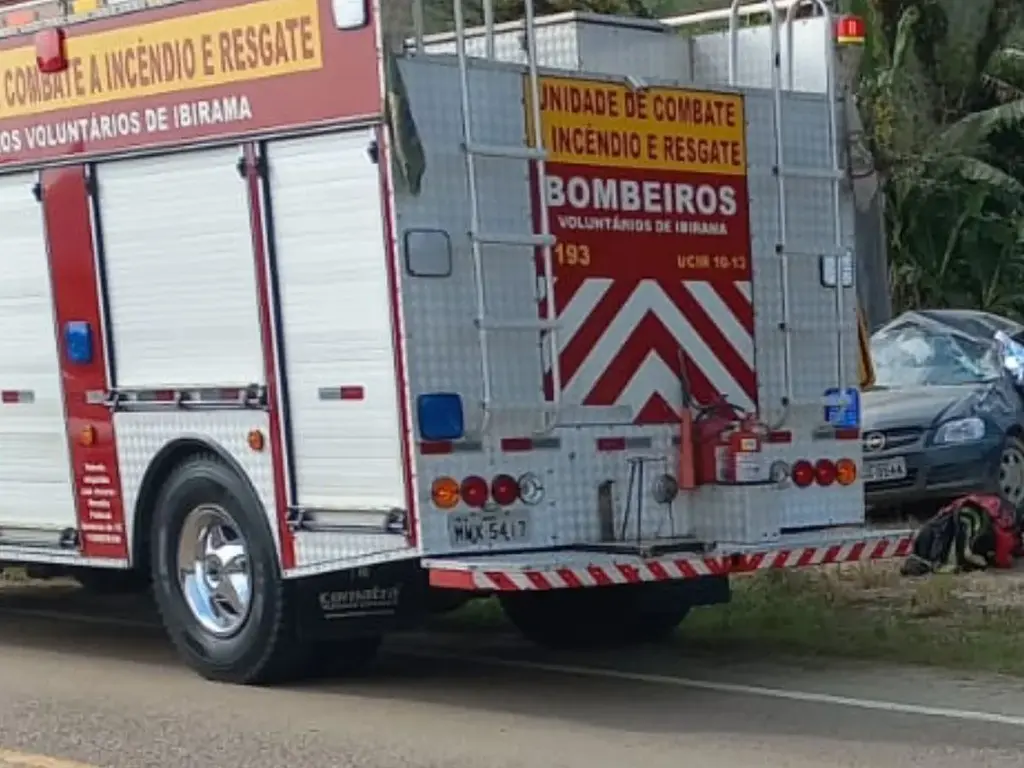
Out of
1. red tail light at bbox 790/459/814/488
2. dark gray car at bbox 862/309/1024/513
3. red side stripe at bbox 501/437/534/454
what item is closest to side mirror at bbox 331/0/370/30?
red side stripe at bbox 501/437/534/454

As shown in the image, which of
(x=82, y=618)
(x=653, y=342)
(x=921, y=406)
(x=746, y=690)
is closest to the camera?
(x=746, y=690)

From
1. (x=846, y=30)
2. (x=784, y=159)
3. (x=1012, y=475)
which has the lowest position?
(x=1012, y=475)

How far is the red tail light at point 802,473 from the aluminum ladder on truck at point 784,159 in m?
0.23

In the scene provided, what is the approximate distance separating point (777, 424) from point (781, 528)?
0.53 meters

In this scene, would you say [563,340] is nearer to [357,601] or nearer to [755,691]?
[357,601]

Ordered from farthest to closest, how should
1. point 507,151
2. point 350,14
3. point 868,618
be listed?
point 868,618 < point 507,151 < point 350,14

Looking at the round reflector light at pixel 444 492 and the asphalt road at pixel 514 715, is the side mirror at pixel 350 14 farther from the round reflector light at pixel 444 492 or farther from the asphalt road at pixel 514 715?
the asphalt road at pixel 514 715

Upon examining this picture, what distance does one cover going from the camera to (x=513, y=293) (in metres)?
9.59

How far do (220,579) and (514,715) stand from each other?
177 cm

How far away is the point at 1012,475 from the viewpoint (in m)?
15.0

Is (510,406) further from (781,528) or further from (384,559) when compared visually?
(781,528)

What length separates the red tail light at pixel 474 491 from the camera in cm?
930

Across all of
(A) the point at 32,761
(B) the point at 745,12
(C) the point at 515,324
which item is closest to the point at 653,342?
(C) the point at 515,324

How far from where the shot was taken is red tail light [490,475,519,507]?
30.9 feet
